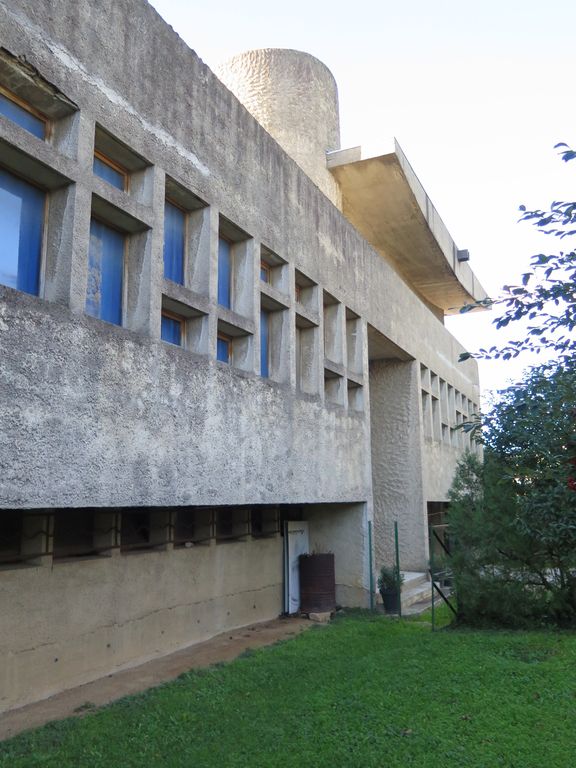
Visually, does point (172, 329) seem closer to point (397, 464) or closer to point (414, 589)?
point (414, 589)

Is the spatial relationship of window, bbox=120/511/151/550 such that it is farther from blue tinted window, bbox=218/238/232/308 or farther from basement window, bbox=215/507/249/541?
blue tinted window, bbox=218/238/232/308

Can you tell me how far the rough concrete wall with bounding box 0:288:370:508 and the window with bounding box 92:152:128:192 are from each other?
5.23ft

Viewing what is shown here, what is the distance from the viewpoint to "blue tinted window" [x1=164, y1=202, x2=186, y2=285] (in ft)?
23.9

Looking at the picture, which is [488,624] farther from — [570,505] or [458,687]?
[458,687]


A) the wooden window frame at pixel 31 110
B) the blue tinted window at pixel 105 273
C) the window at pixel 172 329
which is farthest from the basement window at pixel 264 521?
the wooden window frame at pixel 31 110

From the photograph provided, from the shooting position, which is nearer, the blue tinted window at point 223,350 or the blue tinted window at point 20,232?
the blue tinted window at point 20,232

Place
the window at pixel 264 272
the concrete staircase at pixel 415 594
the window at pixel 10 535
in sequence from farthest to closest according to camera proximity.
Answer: the concrete staircase at pixel 415 594 < the window at pixel 264 272 < the window at pixel 10 535

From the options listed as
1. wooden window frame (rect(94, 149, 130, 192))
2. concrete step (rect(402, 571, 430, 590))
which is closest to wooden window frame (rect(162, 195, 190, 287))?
wooden window frame (rect(94, 149, 130, 192))

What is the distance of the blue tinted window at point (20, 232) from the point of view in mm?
5324

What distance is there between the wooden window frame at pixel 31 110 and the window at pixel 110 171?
0.51 metres

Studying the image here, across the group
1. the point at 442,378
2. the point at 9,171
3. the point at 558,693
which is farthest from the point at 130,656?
the point at 442,378

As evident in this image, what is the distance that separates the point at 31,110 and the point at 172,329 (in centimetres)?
253

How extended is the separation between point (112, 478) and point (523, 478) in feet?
19.7

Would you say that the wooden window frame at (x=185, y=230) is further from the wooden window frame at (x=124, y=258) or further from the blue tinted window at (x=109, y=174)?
the wooden window frame at (x=124, y=258)
